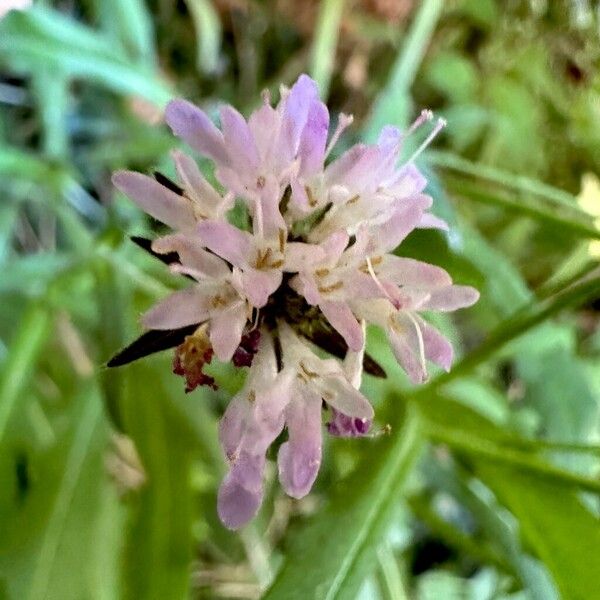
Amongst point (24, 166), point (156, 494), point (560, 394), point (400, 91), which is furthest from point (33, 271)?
point (560, 394)

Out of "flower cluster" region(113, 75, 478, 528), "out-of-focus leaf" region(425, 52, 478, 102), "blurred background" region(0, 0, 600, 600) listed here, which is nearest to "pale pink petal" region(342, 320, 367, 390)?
"flower cluster" region(113, 75, 478, 528)

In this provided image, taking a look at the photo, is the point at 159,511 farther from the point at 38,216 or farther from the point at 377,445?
the point at 38,216

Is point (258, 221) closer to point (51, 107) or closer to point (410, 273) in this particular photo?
point (410, 273)

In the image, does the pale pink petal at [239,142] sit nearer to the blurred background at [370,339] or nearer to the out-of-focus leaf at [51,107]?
the blurred background at [370,339]

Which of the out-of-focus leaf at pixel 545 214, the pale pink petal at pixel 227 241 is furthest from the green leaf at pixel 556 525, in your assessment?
the pale pink petal at pixel 227 241

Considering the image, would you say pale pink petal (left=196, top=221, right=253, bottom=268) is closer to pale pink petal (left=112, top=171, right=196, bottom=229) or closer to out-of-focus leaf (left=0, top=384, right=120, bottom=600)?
pale pink petal (left=112, top=171, right=196, bottom=229)

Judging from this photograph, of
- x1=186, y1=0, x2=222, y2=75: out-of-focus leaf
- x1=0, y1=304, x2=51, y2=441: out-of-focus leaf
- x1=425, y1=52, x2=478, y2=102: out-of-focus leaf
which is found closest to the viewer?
x1=0, y1=304, x2=51, y2=441: out-of-focus leaf
